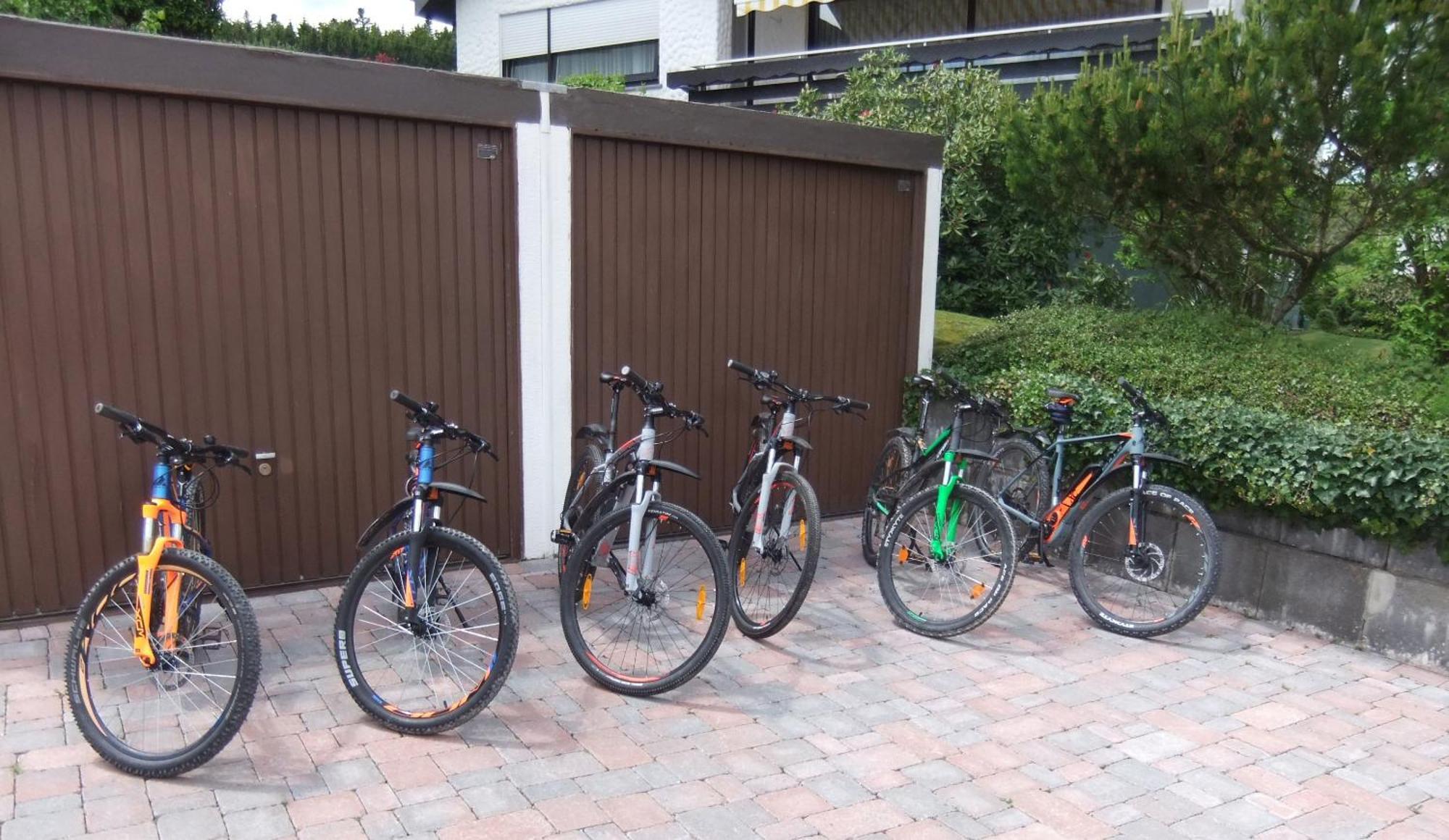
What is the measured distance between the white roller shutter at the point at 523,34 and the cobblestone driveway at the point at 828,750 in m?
14.4

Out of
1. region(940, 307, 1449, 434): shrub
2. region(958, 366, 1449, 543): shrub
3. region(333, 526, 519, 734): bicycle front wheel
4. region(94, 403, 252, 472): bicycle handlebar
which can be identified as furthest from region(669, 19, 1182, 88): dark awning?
region(94, 403, 252, 472): bicycle handlebar

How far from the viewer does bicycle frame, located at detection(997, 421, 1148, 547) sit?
193 inches

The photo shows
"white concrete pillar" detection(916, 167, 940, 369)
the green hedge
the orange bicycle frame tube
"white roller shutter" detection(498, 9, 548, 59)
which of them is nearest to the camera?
the orange bicycle frame tube

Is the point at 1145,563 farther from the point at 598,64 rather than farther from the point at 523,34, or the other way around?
the point at 523,34

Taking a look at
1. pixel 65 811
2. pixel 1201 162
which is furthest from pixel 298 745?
pixel 1201 162

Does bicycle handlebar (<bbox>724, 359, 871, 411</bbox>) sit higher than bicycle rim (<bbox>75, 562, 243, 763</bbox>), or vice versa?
bicycle handlebar (<bbox>724, 359, 871, 411</bbox>)

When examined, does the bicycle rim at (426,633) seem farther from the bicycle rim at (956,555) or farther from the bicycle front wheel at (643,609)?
the bicycle rim at (956,555)

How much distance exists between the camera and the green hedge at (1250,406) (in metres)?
4.46

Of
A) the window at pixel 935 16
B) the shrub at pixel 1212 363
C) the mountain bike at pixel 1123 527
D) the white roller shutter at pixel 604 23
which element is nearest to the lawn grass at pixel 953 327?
the shrub at pixel 1212 363

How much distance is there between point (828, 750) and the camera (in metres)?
3.60

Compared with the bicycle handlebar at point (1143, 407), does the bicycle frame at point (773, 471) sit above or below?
below

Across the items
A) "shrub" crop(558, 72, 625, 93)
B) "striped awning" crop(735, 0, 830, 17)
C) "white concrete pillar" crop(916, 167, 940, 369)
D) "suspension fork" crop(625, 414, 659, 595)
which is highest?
"striped awning" crop(735, 0, 830, 17)

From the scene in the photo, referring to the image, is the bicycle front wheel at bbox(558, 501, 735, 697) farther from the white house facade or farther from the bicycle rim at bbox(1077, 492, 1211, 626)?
the white house facade

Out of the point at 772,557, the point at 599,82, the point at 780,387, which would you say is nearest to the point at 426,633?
the point at 772,557
